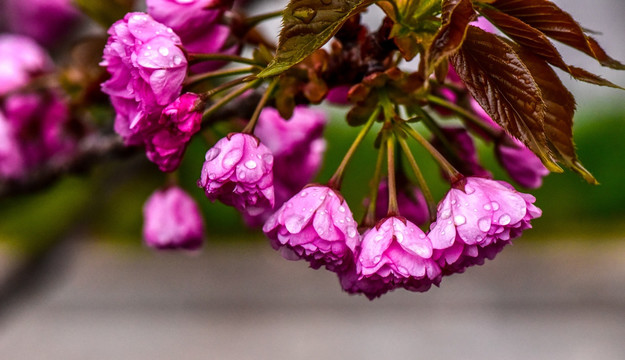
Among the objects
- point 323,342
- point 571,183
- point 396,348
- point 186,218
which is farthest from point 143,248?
point 186,218

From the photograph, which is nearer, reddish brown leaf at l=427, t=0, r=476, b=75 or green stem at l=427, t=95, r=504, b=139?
reddish brown leaf at l=427, t=0, r=476, b=75

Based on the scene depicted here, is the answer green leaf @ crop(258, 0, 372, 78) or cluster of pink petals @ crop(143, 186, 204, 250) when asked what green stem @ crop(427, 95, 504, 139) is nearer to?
green leaf @ crop(258, 0, 372, 78)

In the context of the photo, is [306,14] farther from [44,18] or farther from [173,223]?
[44,18]

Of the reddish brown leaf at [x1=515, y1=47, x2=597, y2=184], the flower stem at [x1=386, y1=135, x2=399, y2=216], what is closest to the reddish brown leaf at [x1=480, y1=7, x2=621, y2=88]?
the reddish brown leaf at [x1=515, y1=47, x2=597, y2=184]

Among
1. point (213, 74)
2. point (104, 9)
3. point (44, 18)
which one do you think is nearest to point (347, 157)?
point (213, 74)

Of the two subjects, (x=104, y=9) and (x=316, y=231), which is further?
(x=104, y=9)
